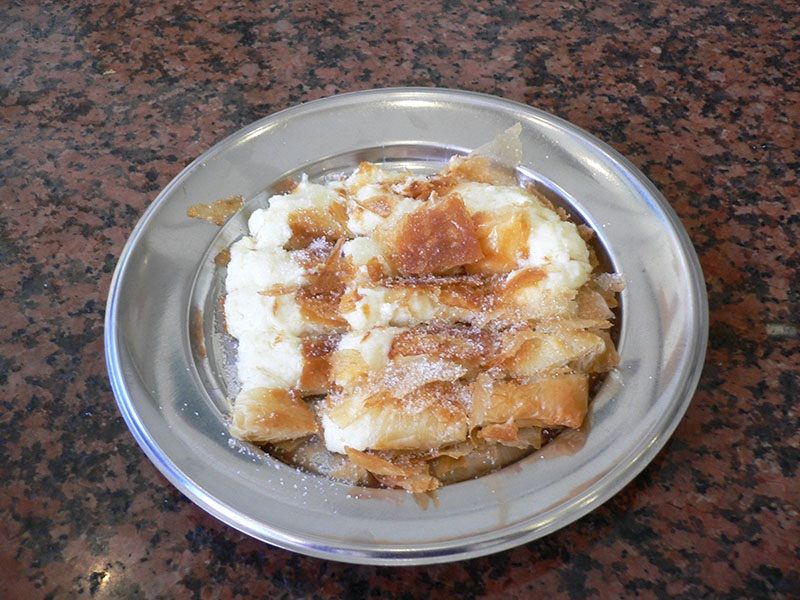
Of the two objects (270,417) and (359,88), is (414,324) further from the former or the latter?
(359,88)

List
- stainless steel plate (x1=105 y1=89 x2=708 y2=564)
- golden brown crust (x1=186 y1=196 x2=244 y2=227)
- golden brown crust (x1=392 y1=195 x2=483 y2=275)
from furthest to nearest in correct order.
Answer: golden brown crust (x1=186 y1=196 x2=244 y2=227), golden brown crust (x1=392 y1=195 x2=483 y2=275), stainless steel plate (x1=105 y1=89 x2=708 y2=564)

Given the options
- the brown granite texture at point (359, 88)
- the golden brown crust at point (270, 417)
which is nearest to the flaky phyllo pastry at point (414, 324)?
the golden brown crust at point (270, 417)

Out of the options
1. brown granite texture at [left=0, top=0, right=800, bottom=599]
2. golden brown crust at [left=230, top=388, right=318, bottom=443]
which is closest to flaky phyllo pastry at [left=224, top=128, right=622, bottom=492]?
golden brown crust at [left=230, top=388, right=318, bottom=443]

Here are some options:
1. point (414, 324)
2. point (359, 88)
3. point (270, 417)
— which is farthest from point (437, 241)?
point (359, 88)

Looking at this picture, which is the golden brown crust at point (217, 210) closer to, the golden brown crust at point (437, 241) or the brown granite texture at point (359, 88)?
the brown granite texture at point (359, 88)

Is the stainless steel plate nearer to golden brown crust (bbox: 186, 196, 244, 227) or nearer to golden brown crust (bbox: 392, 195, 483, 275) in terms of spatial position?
golden brown crust (bbox: 186, 196, 244, 227)

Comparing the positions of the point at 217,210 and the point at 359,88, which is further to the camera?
the point at 359,88

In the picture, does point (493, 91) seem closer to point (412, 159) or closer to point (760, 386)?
point (412, 159)
